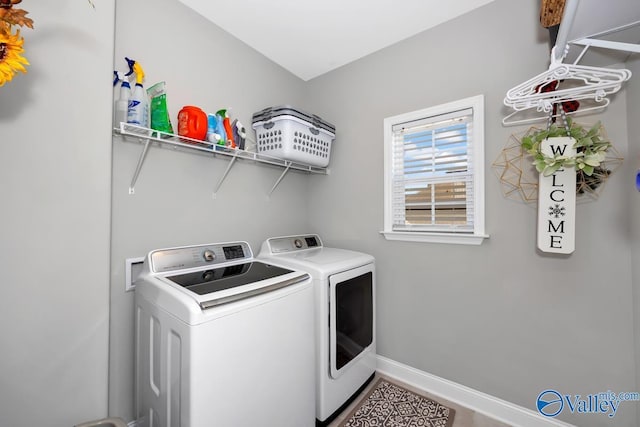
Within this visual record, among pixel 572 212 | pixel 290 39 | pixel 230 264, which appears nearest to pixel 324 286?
pixel 230 264

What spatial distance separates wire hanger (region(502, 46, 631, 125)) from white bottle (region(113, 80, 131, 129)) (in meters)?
2.04

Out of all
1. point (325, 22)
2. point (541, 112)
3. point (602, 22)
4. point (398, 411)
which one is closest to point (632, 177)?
point (541, 112)

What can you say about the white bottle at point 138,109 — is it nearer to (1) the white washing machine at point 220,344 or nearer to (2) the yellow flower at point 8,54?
(2) the yellow flower at point 8,54

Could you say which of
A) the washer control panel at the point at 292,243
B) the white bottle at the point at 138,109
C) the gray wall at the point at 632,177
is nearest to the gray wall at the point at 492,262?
the gray wall at the point at 632,177

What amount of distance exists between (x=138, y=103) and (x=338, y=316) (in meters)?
1.71

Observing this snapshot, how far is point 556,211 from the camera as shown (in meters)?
1.32

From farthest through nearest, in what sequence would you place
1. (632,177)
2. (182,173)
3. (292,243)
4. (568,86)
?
(292,243) → (182,173) → (568,86) → (632,177)

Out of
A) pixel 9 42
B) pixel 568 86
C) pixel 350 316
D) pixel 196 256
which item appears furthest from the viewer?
pixel 350 316

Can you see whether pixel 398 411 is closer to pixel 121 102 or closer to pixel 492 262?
pixel 492 262

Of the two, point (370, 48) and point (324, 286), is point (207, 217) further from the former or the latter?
point (370, 48)

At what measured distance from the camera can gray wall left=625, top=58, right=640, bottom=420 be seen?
120 centimetres

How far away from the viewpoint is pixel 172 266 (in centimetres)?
141

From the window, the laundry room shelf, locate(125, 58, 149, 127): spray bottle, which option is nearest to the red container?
the laundry room shelf

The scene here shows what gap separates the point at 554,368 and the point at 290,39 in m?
2.86
